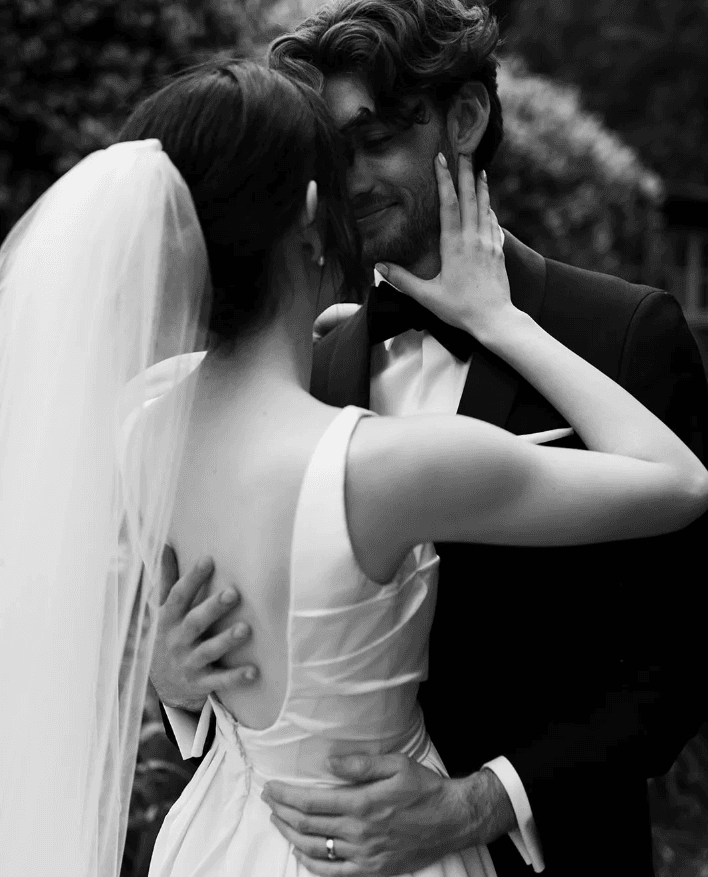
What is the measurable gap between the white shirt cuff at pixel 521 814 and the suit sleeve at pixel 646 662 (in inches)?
0.6

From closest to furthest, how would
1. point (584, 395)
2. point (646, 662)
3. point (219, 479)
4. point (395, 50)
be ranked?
point (219, 479)
point (584, 395)
point (646, 662)
point (395, 50)

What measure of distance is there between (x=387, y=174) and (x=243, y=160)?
74 centimetres

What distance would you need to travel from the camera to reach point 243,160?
5.88 ft

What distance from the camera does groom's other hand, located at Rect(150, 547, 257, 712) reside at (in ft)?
6.20

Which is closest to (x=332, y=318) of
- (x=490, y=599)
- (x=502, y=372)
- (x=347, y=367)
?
(x=347, y=367)

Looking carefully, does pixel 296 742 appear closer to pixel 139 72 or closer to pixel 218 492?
pixel 218 492

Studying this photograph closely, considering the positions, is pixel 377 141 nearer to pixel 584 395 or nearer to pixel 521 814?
pixel 584 395

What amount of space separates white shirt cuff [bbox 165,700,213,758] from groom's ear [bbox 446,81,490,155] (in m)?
1.30

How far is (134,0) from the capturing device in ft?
17.7

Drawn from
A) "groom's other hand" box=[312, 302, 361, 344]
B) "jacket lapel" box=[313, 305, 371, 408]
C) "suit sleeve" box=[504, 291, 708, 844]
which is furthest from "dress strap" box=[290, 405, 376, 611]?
"groom's other hand" box=[312, 302, 361, 344]

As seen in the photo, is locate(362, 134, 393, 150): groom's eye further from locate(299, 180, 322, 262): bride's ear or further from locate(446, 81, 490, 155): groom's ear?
locate(299, 180, 322, 262): bride's ear

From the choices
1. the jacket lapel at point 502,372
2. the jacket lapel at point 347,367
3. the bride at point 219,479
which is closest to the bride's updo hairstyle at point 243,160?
the bride at point 219,479

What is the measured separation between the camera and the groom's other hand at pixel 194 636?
1889mm

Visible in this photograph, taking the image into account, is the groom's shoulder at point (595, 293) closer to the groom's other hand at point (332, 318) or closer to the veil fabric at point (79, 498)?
the groom's other hand at point (332, 318)
